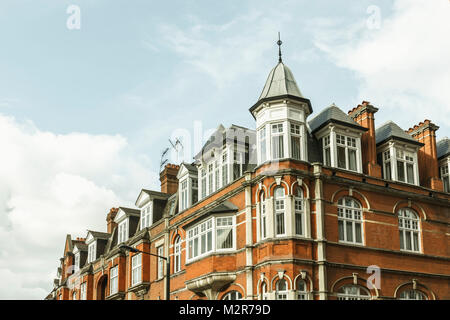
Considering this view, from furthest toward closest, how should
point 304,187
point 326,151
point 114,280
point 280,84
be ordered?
point 114,280, point 326,151, point 280,84, point 304,187

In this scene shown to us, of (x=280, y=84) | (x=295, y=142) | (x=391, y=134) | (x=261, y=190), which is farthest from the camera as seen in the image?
(x=391, y=134)

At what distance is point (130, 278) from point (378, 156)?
61.1 ft

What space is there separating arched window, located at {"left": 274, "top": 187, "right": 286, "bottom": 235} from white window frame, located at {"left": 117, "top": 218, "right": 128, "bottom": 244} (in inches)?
768

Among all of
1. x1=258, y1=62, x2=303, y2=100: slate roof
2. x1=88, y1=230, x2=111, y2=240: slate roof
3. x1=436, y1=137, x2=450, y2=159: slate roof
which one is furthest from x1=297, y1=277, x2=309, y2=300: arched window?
x1=88, y1=230, x2=111, y2=240: slate roof

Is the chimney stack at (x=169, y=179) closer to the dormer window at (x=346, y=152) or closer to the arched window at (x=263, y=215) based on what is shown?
the arched window at (x=263, y=215)

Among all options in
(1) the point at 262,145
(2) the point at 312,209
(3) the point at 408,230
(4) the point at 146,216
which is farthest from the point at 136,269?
(3) the point at 408,230

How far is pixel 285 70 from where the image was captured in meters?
33.4

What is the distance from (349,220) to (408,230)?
3902 millimetres

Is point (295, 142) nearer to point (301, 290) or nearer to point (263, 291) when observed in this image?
point (301, 290)

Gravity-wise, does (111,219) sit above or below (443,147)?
below

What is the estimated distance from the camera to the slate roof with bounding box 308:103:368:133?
1300 inches

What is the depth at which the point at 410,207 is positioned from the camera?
3369 centimetres

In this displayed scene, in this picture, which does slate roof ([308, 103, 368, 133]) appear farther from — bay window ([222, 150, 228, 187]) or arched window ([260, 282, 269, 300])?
arched window ([260, 282, 269, 300])

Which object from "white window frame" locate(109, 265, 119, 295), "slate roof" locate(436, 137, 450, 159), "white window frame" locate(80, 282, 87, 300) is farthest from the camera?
"white window frame" locate(80, 282, 87, 300)
